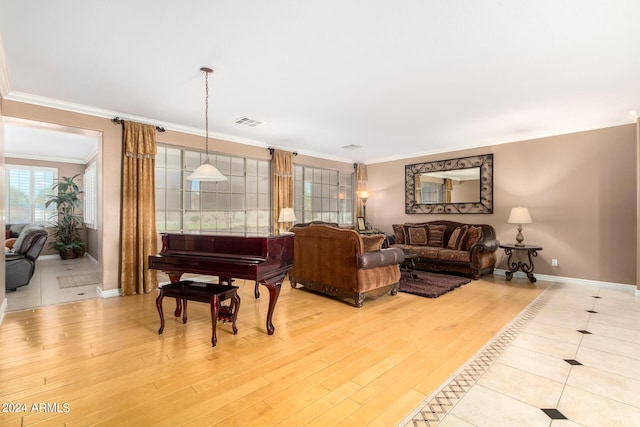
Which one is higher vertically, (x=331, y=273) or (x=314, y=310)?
(x=331, y=273)

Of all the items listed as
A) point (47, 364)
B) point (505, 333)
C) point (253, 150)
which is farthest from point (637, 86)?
point (47, 364)

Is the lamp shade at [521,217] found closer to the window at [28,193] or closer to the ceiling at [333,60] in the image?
the ceiling at [333,60]

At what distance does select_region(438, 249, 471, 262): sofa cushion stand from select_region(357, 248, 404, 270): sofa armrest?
172 cm

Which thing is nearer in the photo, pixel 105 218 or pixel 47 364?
pixel 47 364

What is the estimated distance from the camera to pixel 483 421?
1753 mm

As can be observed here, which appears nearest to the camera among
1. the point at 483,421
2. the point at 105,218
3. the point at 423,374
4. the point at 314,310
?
the point at 483,421

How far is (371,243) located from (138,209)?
3460 mm

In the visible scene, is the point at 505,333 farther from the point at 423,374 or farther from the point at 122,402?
the point at 122,402

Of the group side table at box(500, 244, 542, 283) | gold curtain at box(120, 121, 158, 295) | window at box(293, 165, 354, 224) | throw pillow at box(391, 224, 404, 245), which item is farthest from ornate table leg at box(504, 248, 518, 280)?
gold curtain at box(120, 121, 158, 295)

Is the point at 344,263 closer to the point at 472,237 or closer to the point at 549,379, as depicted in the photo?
the point at 549,379

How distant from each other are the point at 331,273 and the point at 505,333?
2.05 metres

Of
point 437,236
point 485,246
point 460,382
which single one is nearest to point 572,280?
point 485,246

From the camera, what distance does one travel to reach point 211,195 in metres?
5.72

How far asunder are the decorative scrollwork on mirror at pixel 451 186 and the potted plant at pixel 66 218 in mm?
8457
